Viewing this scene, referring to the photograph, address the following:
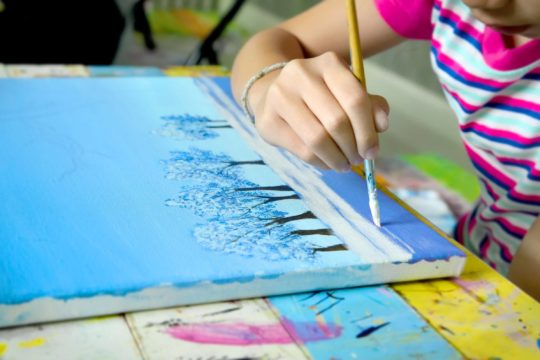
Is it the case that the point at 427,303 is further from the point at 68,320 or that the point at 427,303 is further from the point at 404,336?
the point at 68,320

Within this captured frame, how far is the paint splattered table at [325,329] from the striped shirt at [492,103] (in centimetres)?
27

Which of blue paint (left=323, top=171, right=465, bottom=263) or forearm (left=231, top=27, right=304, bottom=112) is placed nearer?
blue paint (left=323, top=171, right=465, bottom=263)

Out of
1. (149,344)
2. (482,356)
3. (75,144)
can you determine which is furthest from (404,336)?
(75,144)

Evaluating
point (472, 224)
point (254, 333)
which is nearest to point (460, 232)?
point (472, 224)

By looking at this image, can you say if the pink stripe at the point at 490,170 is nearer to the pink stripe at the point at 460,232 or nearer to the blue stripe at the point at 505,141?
the blue stripe at the point at 505,141

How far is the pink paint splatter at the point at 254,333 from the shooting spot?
446mm

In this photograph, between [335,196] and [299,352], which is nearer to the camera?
[299,352]

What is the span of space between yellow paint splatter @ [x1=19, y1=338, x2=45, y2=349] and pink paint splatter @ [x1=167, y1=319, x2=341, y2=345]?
79 mm

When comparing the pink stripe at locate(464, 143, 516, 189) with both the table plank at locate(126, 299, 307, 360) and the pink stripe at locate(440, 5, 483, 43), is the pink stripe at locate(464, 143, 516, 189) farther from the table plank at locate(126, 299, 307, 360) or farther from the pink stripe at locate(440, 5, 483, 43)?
the table plank at locate(126, 299, 307, 360)

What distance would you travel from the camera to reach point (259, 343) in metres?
Answer: 0.45

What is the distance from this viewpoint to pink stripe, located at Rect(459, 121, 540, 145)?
77 centimetres

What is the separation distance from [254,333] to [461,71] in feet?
1.60

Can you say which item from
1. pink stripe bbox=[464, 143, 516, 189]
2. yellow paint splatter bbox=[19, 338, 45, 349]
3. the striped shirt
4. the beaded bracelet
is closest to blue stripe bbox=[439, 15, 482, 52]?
the striped shirt

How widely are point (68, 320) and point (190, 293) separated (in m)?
0.08
